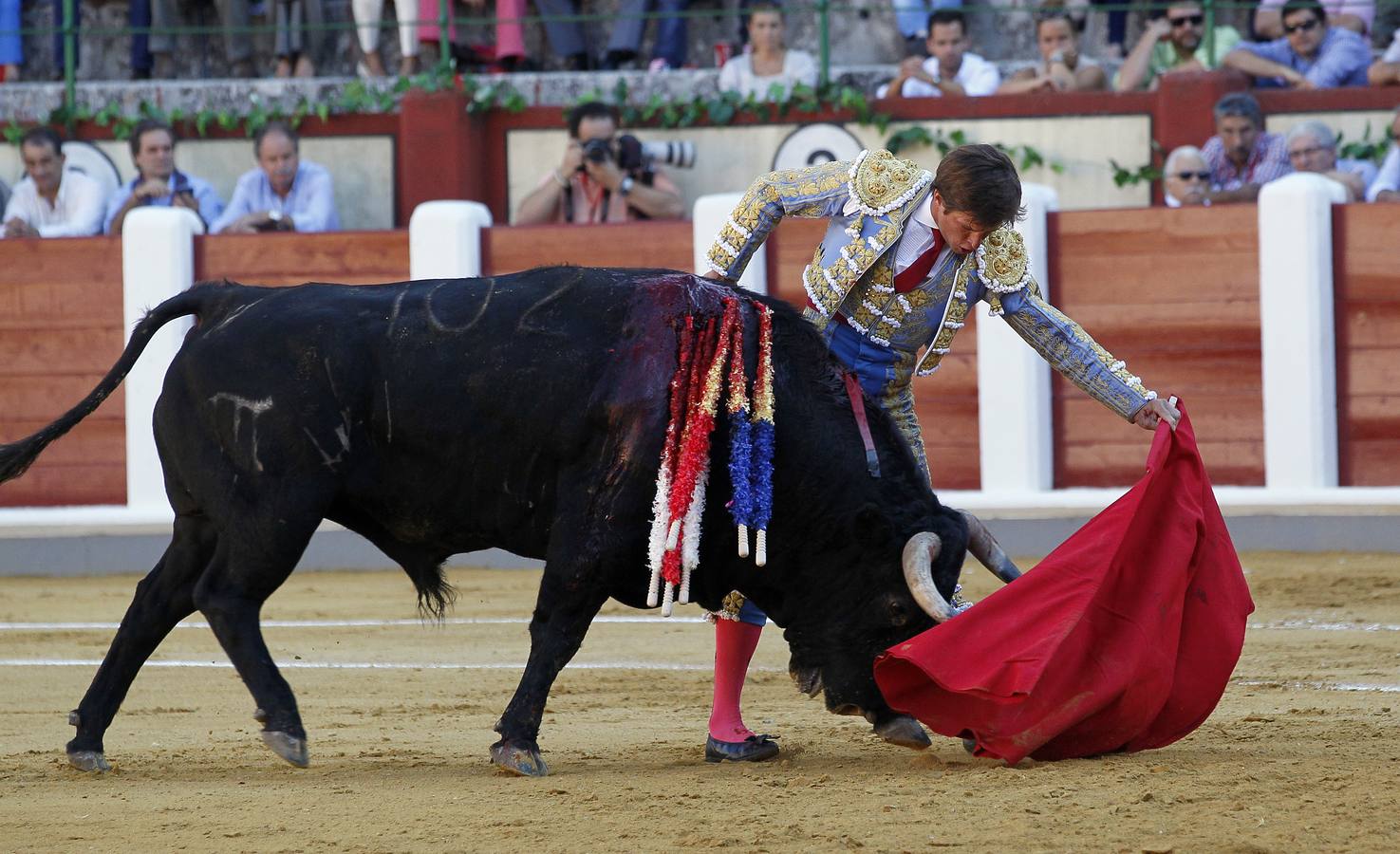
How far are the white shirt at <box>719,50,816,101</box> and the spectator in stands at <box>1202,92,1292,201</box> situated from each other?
180 centimetres

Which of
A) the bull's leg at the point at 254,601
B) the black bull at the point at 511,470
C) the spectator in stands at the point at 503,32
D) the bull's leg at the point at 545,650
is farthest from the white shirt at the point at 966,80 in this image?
the bull's leg at the point at 254,601

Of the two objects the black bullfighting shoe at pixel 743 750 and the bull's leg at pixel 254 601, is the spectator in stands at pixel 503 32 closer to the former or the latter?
the bull's leg at pixel 254 601

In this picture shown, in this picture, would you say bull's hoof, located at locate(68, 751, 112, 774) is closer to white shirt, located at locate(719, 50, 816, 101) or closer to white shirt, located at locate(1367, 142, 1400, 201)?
white shirt, located at locate(719, 50, 816, 101)

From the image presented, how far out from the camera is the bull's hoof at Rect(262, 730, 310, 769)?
3.47 meters

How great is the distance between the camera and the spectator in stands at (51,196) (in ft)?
26.4

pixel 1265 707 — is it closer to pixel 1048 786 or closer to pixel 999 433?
pixel 1048 786

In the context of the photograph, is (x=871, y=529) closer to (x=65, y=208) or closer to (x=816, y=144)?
(x=816, y=144)

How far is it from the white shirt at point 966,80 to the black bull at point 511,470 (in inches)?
186

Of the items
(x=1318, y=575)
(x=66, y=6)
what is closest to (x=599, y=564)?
(x=1318, y=575)

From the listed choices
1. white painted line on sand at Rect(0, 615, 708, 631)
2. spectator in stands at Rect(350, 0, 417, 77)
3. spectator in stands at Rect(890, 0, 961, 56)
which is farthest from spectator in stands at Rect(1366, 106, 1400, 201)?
spectator in stands at Rect(350, 0, 417, 77)

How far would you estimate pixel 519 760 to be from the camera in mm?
3451

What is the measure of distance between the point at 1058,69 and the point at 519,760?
17.8ft

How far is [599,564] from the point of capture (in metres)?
3.50

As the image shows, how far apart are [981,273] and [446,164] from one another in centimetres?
509
